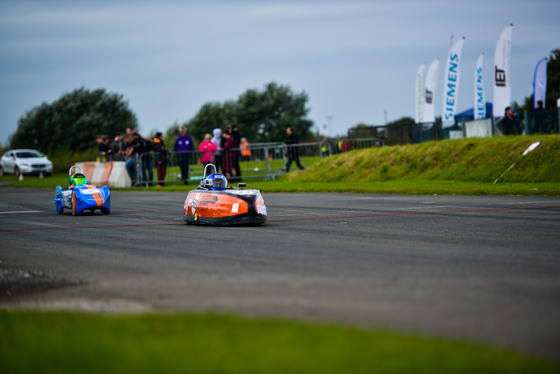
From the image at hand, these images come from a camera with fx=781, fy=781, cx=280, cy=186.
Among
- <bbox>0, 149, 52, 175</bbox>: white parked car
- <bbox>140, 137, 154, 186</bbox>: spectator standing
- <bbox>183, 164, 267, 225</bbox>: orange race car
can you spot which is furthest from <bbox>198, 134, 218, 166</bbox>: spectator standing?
<bbox>0, 149, 52, 175</bbox>: white parked car

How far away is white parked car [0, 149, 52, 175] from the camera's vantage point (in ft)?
157

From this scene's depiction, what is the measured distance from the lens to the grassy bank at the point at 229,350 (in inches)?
169

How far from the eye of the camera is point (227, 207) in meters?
13.3

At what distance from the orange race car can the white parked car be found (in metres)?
36.6

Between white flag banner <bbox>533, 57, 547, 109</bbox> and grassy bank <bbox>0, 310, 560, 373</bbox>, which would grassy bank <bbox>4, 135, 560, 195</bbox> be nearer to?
white flag banner <bbox>533, 57, 547, 109</bbox>

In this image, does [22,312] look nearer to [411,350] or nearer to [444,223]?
[411,350]

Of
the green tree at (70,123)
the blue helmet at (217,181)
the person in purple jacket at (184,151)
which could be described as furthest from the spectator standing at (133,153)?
the green tree at (70,123)

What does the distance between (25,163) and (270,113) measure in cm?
3375

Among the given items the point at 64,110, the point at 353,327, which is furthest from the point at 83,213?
the point at 64,110

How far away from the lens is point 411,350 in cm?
460

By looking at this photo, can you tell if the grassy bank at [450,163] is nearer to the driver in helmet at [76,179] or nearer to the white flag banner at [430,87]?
the driver in helmet at [76,179]

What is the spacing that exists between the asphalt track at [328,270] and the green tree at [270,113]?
6245 cm

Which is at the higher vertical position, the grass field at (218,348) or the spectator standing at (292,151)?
the spectator standing at (292,151)

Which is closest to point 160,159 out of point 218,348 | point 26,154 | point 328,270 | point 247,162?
point 247,162
